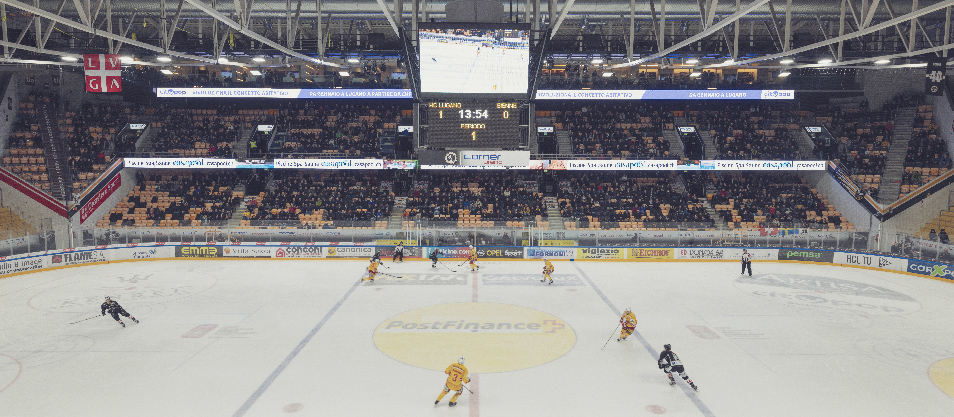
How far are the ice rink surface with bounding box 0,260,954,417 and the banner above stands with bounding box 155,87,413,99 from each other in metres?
14.0

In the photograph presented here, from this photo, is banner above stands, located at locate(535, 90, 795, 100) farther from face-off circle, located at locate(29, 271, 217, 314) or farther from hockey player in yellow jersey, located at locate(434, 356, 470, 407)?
hockey player in yellow jersey, located at locate(434, 356, 470, 407)

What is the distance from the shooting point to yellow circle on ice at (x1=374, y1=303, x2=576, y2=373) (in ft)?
39.1

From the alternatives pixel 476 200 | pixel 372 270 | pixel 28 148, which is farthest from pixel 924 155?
pixel 28 148

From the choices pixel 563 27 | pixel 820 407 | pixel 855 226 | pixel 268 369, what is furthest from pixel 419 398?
pixel 855 226

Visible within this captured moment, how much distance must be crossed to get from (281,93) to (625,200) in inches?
885

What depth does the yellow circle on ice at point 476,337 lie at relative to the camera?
11.9 m

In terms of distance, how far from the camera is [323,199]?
31594mm

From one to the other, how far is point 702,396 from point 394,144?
27.4 metres

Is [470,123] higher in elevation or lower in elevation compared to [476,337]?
higher

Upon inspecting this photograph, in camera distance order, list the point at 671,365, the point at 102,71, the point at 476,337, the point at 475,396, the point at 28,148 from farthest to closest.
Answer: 1. the point at 28,148
2. the point at 102,71
3. the point at 476,337
4. the point at 671,365
5. the point at 475,396

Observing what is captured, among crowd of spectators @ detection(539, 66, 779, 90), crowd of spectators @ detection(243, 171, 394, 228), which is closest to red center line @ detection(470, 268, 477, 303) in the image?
crowd of spectators @ detection(243, 171, 394, 228)

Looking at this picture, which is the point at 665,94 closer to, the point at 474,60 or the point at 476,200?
the point at 476,200

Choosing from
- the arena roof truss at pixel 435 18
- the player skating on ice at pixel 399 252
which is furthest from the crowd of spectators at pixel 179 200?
the player skating on ice at pixel 399 252

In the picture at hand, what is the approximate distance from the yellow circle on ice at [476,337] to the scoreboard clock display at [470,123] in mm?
5022
